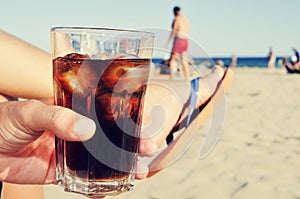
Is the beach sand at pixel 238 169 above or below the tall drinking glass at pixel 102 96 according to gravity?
below

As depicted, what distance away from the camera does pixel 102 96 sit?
1.06m

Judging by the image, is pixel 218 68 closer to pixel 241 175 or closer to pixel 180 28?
pixel 241 175

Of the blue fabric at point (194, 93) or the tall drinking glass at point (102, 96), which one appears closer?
the tall drinking glass at point (102, 96)

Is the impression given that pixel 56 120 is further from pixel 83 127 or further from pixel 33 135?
pixel 33 135

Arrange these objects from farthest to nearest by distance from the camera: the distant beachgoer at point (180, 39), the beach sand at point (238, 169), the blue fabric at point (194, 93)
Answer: the distant beachgoer at point (180, 39), the beach sand at point (238, 169), the blue fabric at point (194, 93)

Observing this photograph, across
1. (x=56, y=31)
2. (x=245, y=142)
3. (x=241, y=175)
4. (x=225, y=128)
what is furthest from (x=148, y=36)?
(x=225, y=128)

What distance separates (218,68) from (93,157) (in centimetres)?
88

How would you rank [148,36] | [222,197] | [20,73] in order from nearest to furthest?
[148,36] < [20,73] < [222,197]

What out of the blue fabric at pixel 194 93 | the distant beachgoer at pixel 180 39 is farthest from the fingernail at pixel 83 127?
the distant beachgoer at pixel 180 39

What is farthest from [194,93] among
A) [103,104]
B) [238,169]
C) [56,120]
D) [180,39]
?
[180,39]

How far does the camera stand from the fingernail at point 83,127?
0.98m

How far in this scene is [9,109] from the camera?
3.51 ft

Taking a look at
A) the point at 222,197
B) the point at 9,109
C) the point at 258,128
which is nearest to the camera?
the point at 9,109

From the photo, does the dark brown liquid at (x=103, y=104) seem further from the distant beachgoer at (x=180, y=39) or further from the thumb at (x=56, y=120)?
the distant beachgoer at (x=180, y=39)
